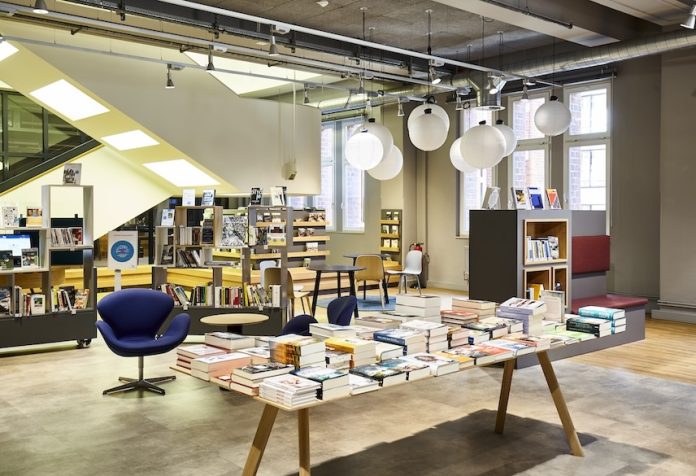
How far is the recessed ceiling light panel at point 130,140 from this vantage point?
1103 cm

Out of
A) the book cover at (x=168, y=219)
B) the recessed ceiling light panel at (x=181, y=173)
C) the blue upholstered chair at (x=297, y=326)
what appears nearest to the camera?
the blue upholstered chair at (x=297, y=326)

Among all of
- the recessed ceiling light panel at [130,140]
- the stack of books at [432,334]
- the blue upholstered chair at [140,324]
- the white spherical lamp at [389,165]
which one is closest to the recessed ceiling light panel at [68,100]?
the recessed ceiling light panel at [130,140]

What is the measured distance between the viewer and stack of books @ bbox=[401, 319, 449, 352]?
4121 mm

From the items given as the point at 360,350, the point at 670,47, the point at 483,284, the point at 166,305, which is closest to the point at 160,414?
the point at 166,305

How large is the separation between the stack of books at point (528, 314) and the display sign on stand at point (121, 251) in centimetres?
510

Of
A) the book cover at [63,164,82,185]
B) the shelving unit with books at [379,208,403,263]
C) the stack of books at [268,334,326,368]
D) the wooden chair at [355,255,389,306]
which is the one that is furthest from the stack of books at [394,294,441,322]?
the shelving unit with books at [379,208,403,263]

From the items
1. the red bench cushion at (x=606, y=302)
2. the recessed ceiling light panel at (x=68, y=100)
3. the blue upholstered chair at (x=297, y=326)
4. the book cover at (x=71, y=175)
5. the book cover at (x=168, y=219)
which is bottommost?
the red bench cushion at (x=606, y=302)

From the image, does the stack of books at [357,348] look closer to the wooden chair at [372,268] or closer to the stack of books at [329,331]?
the stack of books at [329,331]

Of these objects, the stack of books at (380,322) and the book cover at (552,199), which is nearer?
the stack of books at (380,322)

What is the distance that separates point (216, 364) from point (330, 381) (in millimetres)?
672

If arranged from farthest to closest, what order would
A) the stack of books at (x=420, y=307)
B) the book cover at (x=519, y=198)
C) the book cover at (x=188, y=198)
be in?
the book cover at (x=188, y=198), the book cover at (x=519, y=198), the stack of books at (x=420, y=307)

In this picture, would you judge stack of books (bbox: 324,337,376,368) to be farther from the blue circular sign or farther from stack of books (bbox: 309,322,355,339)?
the blue circular sign

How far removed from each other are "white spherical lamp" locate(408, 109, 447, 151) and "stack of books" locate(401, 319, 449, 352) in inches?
128

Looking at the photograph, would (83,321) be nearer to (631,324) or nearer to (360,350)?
(360,350)
